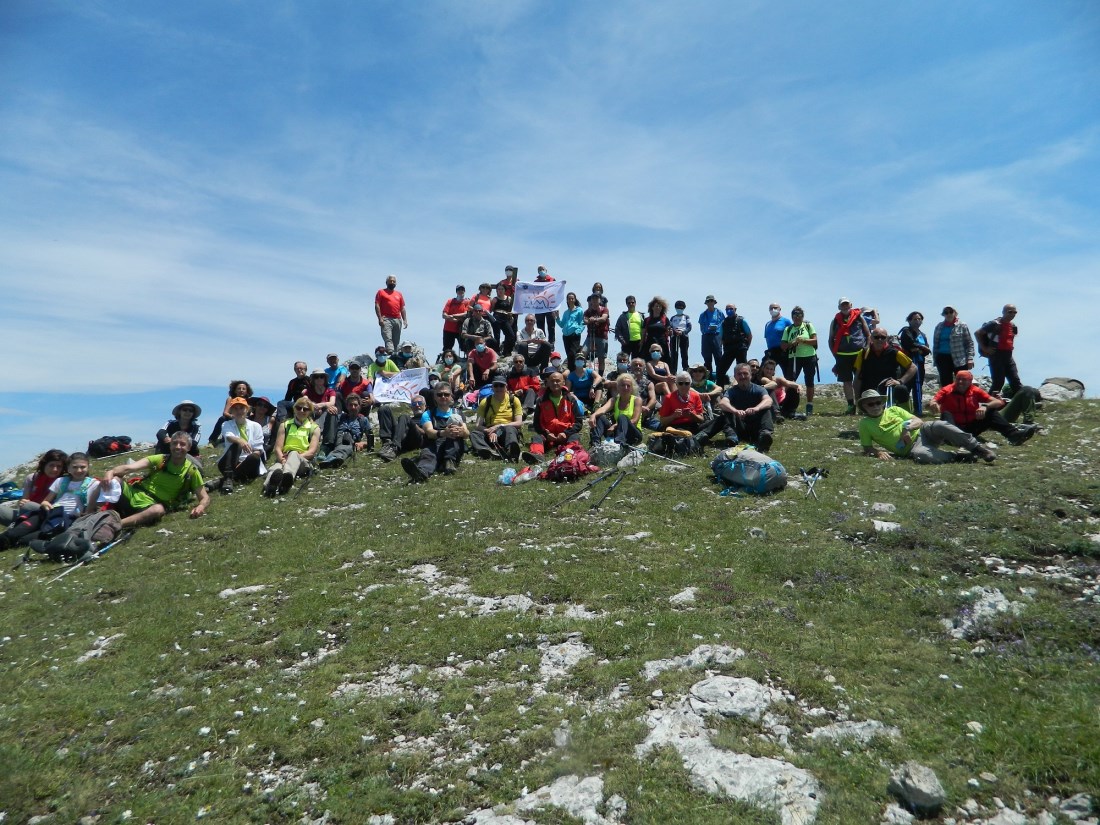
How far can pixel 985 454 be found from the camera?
48.9 ft

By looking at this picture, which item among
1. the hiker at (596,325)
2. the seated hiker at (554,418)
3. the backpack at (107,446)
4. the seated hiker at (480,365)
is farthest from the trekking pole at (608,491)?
the backpack at (107,446)

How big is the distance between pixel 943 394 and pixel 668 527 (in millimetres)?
9236

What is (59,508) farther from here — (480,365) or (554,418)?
(480,365)

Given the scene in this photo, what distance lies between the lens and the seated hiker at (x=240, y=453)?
17922 millimetres

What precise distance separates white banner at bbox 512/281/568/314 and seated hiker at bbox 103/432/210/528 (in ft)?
55.0

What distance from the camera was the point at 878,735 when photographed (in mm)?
6250

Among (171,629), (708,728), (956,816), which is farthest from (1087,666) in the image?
(171,629)

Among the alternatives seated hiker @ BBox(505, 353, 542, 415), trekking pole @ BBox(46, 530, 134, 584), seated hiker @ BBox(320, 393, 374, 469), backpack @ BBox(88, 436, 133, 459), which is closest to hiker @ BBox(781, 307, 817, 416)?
seated hiker @ BBox(505, 353, 542, 415)

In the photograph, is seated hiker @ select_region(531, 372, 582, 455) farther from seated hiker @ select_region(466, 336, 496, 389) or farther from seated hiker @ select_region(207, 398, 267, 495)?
seated hiker @ select_region(207, 398, 267, 495)

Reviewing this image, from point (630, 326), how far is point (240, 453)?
50.0 feet

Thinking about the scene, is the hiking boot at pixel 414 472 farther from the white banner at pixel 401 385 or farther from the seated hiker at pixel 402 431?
the white banner at pixel 401 385

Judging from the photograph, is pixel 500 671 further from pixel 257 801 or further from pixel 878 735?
pixel 878 735

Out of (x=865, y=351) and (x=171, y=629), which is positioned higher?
(x=865, y=351)

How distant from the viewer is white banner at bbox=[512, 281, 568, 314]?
30.0 meters
